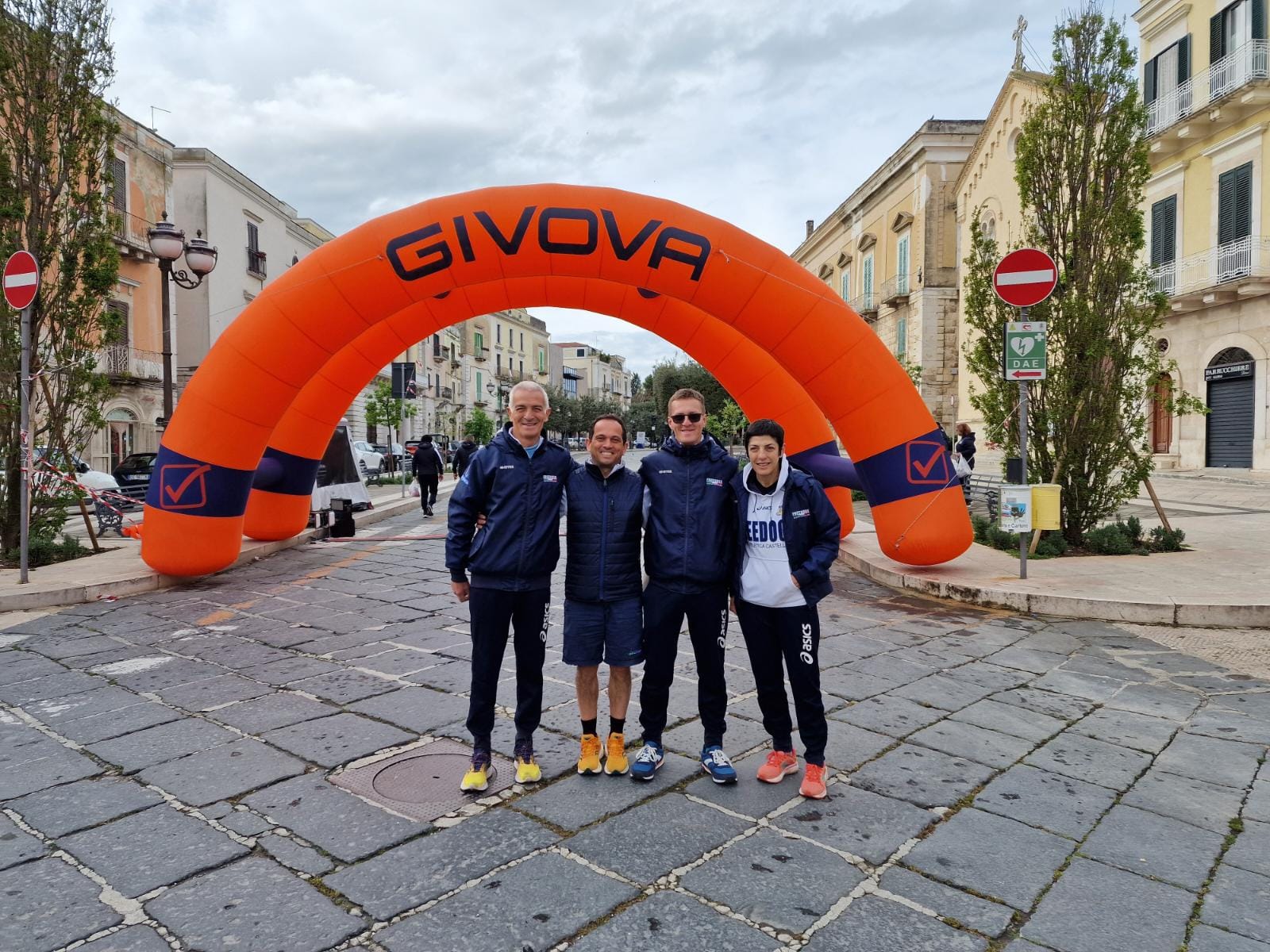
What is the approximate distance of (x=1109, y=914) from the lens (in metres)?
2.42

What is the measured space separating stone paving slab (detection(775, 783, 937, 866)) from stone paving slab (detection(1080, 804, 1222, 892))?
57 centimetres

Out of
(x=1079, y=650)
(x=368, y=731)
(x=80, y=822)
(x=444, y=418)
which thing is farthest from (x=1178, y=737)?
(x=444, y=418)

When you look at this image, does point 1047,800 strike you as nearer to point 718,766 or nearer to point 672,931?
point 718,766

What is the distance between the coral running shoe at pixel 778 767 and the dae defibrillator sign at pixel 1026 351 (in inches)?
194

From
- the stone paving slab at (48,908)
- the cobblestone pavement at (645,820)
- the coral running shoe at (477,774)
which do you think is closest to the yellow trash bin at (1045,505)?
the cobblestone pavement at (645,820)

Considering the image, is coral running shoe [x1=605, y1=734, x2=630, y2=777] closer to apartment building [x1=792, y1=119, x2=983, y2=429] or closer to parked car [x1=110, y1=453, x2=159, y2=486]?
parked car [x1=110, y1=453, x2=159, y2=486]

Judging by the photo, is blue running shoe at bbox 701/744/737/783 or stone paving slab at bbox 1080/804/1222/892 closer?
stone paving slab at bbox 1080/804/1222/892

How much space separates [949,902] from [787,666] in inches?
39.5

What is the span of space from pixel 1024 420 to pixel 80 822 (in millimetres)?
6762

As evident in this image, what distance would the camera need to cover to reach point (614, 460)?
3.39 m

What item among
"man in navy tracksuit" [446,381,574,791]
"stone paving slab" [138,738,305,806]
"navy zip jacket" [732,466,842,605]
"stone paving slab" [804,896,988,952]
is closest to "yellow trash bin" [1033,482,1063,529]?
"navy zip jacket" [732,466,842,605]

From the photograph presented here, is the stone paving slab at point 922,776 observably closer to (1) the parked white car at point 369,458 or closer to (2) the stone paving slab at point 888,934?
(2) the stone paving slab at point 888,934

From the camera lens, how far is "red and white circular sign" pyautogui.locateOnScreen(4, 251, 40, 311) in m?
6.91

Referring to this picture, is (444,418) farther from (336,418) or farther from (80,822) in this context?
(80,822)
